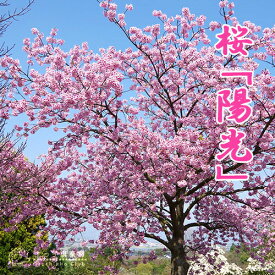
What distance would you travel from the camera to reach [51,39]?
1331cm

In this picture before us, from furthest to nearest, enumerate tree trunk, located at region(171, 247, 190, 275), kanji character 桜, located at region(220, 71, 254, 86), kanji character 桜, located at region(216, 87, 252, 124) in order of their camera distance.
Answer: tree trunk, located at region(171, 247, 190, 275) < kanji character 桜, located at region(220, 71, 254, 86) < kanji character 桜, located at region(216, 87, 252, 124)

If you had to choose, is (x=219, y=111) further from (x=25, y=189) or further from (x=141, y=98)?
(x=25, y=189)

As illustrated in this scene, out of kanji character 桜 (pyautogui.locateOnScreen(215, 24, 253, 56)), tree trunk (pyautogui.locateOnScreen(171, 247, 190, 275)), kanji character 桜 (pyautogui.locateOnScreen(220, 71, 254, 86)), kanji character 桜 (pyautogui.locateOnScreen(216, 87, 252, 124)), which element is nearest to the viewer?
kanji character 桜 (pyautogui.locateOnScreen(216, 87, 252, 124))

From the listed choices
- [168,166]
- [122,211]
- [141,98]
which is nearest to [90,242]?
[122,211]

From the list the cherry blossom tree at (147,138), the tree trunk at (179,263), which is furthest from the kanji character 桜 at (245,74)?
the tree trunk at (179,263)

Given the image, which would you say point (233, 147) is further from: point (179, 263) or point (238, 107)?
point (179, 263)

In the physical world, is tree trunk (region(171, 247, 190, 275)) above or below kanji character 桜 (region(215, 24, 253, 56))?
below

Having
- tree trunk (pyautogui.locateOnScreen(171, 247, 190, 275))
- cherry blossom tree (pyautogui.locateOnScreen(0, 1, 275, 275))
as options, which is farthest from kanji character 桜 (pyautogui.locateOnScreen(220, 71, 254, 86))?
tree trunk (pyautogui.locateOnScreen(171, 247, 190, 275))

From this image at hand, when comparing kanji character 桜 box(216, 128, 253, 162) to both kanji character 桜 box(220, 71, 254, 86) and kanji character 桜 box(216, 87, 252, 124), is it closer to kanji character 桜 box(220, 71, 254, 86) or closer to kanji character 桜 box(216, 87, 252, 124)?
kanji character 桜 box(216, 87, 252, 124)

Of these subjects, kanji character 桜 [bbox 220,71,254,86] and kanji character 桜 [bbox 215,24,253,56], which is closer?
kanji character 桜 [bbox 220,71,254,86]

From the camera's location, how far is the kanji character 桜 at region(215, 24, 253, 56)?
11.8 m

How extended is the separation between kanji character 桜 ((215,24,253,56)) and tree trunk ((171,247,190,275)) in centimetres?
625

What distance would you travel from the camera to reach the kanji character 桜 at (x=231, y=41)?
38.9 feet

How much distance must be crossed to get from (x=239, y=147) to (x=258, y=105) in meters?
1.26
